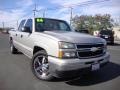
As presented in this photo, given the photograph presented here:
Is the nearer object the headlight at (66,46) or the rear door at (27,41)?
the headlight at (66,46)

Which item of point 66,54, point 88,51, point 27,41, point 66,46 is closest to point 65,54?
point 66,54

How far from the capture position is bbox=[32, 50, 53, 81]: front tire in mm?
5230

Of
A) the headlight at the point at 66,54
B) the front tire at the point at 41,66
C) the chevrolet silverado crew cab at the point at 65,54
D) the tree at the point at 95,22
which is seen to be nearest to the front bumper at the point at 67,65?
the chevrolet silverado crew cab at the point at 65,54

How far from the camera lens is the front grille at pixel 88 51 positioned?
15.5 ft

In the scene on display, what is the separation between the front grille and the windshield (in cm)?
189

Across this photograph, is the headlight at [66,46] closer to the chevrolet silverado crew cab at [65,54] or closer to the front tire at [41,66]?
the chevrolet silverado crew cab at [65,54]

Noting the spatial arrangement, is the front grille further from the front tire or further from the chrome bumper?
the front tire

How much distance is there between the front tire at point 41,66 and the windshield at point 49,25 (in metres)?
1.02

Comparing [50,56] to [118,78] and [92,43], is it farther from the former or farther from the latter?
[118,78]

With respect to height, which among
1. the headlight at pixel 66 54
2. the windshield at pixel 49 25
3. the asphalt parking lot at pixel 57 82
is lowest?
the asphalt parking lot at pixel 57 82

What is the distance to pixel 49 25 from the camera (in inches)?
258

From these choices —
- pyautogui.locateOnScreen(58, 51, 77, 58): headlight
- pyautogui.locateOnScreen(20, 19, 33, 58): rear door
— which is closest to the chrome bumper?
pyautogui.locateOnScreen(58, 51, 77, 58): headlight

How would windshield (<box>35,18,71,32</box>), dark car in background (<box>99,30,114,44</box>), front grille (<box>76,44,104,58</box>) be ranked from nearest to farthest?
front grille (<box>76,44,104,58</box>)
windshield (<box>35,18,71,32</box>)
dark car in background (<box>99,30,114,44</box>)

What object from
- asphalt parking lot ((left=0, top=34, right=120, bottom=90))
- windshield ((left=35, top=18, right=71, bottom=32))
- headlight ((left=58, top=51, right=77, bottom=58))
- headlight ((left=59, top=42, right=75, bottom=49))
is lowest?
asphalt parking lot ((left=0, top=34, right=120, bottom=90))
